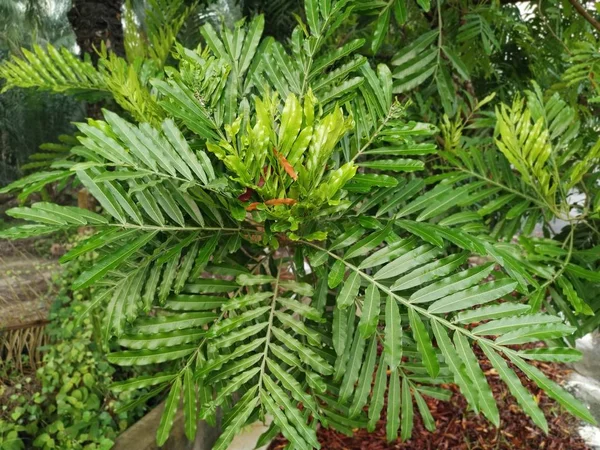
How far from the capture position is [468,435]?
183 cm

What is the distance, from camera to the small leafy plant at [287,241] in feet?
2.29

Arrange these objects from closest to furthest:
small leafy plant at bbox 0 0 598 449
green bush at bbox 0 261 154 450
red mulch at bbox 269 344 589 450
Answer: small leafy plant at bbox 0 0 598 449 → green bush at bbox 0 261 154 450 → red mulch at bbox 269 344 589 450

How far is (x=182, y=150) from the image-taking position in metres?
0.76

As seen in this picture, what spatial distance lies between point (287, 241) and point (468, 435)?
4.89 feet

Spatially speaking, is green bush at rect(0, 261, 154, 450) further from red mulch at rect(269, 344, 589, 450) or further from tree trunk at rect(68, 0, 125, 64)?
tree trunk at rect(68, 0, 125, 64)

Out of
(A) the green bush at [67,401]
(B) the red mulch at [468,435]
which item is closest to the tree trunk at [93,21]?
(A) the green bush at [67,401]

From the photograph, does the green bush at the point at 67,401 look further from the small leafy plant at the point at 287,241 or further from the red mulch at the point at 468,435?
the small leafy plant at the point at 287,241

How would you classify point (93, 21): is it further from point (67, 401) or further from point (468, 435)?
point (468, 435)

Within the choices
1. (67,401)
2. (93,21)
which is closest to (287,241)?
(67,401)

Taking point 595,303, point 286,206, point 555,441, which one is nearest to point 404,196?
point 286,206

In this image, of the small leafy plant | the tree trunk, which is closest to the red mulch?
the small leafy plant

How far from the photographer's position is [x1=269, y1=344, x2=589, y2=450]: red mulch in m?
1.77

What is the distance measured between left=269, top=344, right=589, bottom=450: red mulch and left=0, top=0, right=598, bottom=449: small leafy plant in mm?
810

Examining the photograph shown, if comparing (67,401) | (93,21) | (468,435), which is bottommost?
(468,435)
